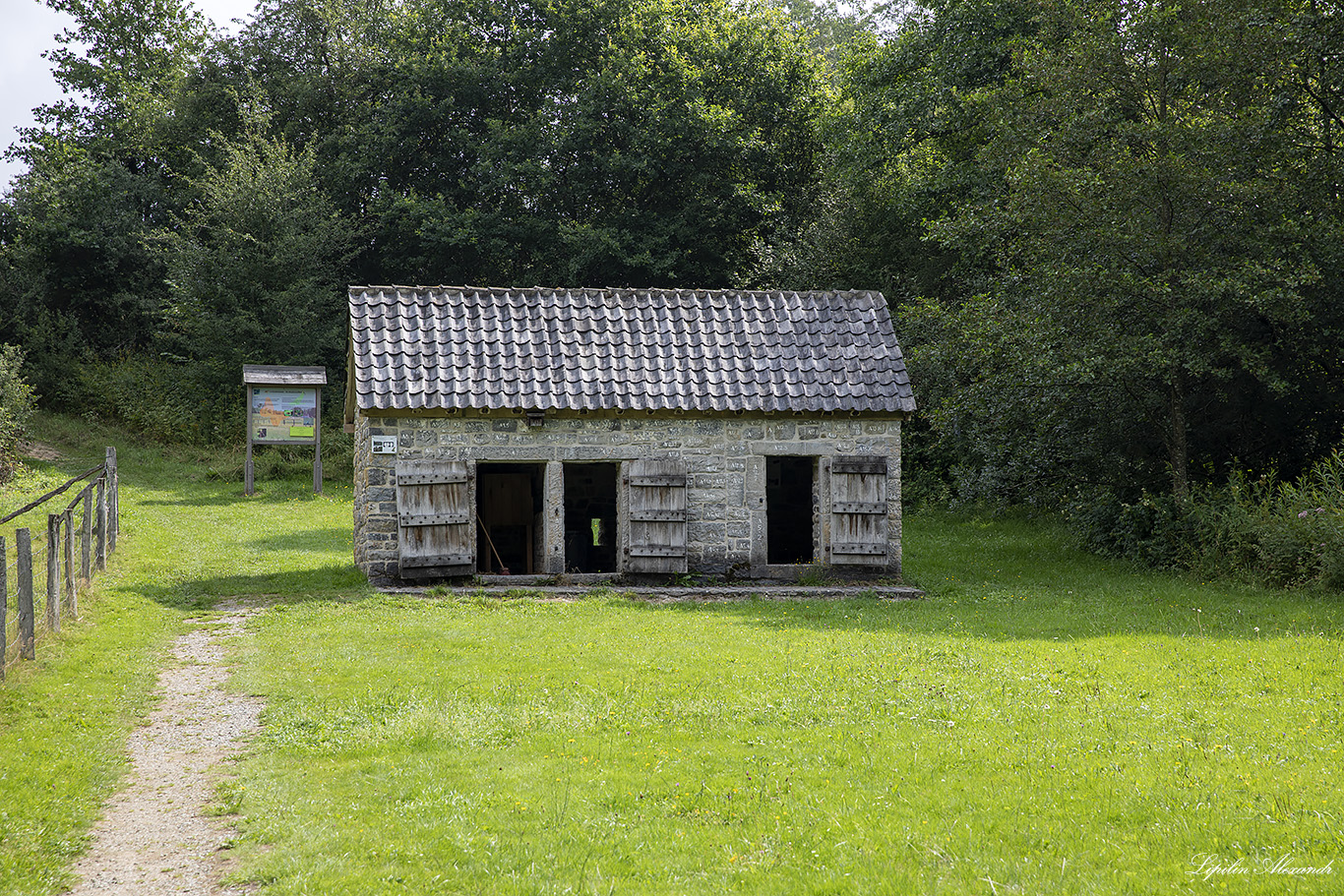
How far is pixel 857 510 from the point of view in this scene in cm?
1595

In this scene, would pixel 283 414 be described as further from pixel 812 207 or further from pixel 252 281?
pixel 812 207

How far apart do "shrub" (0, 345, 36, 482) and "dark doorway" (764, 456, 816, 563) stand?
1610 cm

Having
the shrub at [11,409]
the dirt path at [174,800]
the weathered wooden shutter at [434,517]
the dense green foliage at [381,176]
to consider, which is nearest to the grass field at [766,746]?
the dirt path at [174,800]

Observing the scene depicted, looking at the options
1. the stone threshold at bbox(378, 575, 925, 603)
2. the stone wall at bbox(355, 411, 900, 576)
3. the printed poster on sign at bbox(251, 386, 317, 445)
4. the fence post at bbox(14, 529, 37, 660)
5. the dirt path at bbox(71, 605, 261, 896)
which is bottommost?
the dirt path at bbox(71, 605, 261, 896)

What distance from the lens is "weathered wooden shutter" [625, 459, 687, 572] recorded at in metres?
15.5

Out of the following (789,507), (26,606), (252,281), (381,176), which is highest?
(381,176)

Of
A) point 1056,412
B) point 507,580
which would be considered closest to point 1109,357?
point 1056,412

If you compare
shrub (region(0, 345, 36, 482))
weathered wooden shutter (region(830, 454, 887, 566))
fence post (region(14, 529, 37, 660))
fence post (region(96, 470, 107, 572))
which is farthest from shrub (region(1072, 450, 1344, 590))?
shrub (region(0, 345, 36, 482))

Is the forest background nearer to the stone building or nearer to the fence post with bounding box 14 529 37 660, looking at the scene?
the stone building

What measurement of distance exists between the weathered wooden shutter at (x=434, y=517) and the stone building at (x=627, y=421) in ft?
0.07

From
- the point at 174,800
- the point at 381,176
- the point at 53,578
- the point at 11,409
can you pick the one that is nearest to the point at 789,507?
the point at 53,578

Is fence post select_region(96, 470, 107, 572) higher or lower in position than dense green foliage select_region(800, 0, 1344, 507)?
lower

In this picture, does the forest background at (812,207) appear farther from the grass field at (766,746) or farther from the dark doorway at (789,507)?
the grass field at (766,746)

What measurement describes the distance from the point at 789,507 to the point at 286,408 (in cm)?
1212
